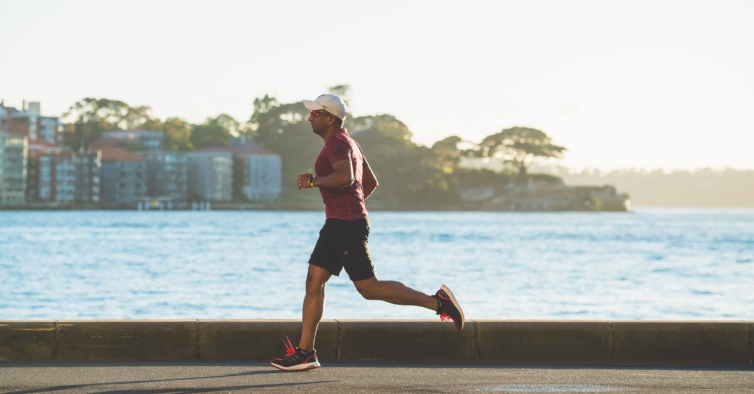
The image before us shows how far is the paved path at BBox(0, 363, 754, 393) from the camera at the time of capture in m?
5.68

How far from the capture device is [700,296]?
106 ft

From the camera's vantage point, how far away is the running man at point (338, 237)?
6.02 metres

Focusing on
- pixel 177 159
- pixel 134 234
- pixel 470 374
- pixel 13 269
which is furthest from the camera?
pixel 177 159

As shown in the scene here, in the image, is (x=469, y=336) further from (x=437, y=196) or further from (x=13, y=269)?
(x=437, y=196)

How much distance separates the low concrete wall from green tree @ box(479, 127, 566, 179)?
13879cm

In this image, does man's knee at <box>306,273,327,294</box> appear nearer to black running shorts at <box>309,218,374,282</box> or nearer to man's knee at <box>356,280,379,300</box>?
black running shorts at <box>309,218,374,282</box>

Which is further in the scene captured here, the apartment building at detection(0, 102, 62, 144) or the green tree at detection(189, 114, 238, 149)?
the green tree at detection(189, 114, 238, 149)

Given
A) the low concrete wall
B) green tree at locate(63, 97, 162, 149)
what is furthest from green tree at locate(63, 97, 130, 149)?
the low concrete wall

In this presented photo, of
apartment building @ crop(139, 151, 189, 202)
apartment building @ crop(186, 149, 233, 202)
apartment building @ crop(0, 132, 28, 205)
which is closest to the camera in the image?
apartment building @ crop(0, 132, 28, 205)

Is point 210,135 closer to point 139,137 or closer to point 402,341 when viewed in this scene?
point 139,137

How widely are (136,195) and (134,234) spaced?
73.3 meters

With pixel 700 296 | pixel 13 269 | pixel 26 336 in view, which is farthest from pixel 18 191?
pixel 26 336

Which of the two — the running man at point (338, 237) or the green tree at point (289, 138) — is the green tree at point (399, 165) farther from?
the running man at point (338, 237)

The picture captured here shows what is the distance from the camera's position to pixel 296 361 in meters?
6.16
